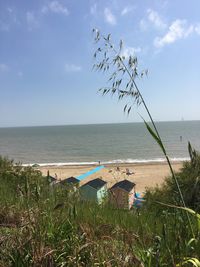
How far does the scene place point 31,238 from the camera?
2373 mm

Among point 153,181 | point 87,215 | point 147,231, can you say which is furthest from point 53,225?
point 153,181

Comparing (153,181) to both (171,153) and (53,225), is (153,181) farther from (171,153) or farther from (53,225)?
(53,225)

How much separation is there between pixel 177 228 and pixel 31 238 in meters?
0.99

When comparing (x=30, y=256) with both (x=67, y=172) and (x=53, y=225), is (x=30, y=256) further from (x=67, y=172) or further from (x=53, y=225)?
(x=67, y=172)

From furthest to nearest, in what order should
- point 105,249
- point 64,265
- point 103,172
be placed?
1. point 103,172
2. point 105,249
3. point 64,265

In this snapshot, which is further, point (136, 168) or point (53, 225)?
point (136, 168)

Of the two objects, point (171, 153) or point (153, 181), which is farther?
point (171, 153)

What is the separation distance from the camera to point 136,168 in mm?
52500

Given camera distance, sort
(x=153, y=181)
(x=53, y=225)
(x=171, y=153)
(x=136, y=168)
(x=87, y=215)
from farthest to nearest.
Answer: (x=171, y=153) < (x=136, y=168) < (x=153, y=181) < (x=87, y=215) < (x=53, y=225)

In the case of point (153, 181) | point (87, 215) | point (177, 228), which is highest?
point (177, 228)

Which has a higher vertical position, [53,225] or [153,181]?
[53,225]

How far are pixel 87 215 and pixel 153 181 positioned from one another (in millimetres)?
38389

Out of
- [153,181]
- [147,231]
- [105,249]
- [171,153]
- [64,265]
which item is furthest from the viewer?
[171,153]

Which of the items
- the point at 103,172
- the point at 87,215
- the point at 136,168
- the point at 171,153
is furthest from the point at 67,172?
the point at 87,215
